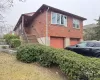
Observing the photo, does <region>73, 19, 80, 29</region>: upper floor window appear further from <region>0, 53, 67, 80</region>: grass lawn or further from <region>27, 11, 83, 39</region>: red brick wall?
<region>0, 53, 67, 80</region>: grass lawn

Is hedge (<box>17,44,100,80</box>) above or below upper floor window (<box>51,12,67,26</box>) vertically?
below

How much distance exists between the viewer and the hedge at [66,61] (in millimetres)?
7844

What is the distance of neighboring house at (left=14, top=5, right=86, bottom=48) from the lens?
1920 cm

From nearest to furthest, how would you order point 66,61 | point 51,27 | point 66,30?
point 66,61 < point 51,27 < point 66,30

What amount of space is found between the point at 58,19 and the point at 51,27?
163 centimetres

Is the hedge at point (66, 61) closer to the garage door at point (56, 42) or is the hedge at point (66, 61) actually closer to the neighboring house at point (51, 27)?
the neighboring house at point (51, 27)

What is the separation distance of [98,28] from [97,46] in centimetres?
2083

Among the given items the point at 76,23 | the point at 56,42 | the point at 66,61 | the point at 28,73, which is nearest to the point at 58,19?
the point at 56,42

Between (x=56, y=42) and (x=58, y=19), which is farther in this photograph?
A: (x=56, y=42)

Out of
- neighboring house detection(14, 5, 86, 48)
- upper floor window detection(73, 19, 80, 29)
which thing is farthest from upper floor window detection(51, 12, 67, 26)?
upper floor window detection(73, 19, 80, 29)

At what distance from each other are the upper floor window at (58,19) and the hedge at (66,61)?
8719mm

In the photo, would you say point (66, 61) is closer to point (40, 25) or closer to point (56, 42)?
point (56, 42)

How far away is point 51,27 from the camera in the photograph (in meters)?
19.4

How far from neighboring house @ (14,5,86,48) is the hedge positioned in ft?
24.8
